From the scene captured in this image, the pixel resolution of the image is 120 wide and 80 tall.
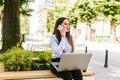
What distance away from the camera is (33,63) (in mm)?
7449

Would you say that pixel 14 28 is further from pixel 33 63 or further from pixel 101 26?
pixel 101 26

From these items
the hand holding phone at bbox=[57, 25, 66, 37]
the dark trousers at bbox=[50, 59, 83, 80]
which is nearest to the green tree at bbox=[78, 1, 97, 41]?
the hand holding phone at bbox=[57, 25, 66, 37]

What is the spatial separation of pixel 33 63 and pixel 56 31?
5.00 ft

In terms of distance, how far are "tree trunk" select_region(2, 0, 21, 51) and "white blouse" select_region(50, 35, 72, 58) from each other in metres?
6.03

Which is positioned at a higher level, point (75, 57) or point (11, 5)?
point (11, 5)

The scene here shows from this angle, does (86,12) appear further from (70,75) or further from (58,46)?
(70,75)

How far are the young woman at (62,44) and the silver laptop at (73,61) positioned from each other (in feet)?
0.32

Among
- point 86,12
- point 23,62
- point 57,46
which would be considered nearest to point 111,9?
point 86,12

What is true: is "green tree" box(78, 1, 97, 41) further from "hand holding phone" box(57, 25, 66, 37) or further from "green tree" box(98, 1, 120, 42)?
"hand holding phone" box(57, 25, 66, 37)

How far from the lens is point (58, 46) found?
6043mm

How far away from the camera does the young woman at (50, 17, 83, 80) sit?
19.4 ft

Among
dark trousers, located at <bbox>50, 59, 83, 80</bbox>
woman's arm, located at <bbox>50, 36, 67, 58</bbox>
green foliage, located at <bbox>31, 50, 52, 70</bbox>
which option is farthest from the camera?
green foliage, located at <bbox>31, 50, 52, 70</bbox>

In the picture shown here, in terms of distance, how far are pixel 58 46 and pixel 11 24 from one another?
6407 mm

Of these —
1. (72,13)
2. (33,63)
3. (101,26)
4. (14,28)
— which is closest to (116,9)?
(72,13)
